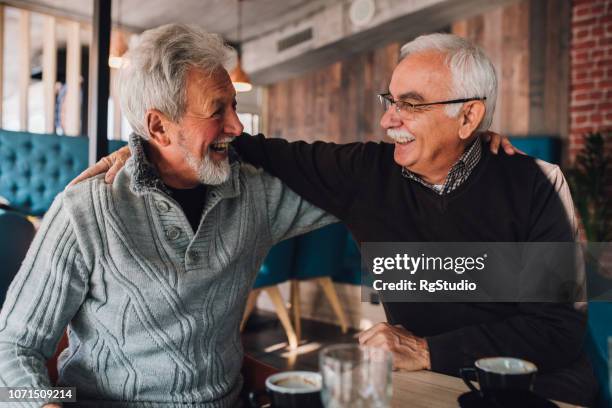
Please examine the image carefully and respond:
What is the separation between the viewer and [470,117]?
5.00 feet

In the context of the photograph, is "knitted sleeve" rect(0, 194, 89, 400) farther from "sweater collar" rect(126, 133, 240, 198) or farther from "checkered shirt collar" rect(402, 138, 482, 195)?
"checkered shirt collar" rect(402, 138, 482, 195)

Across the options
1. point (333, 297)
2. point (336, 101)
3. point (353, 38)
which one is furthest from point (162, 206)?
point (336, 101)

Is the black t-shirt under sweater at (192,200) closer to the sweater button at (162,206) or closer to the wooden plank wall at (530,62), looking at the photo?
the sweater button at (162,206)

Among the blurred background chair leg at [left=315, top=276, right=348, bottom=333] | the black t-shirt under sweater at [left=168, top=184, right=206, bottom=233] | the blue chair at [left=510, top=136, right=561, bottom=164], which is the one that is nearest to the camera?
the black t-shirt under sweater at [left=168, top=184, right=206, bottom=233]

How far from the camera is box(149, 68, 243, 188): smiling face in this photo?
1283 mm

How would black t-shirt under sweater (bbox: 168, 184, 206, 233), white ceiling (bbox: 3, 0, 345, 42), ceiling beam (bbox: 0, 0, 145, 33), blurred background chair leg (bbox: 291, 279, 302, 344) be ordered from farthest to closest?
white ceiling (bbox: 3, 0, 345, 42), ceiling beam (bbox: 0, 0, 145, 33), blurred background chair leg (bbox: 291, 279, 302, 344), black t-shirt under sweater (bbox: 168, 184, 206, 233)

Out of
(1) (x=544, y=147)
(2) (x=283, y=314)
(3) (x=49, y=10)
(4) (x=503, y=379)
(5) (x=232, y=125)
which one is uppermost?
(3) (x=49, y=10)

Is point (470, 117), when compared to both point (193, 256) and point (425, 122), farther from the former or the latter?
point (193, 256)

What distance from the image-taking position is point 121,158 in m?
1.33

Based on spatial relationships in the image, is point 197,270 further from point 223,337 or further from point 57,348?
point 57,348

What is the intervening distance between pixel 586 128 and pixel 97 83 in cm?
400

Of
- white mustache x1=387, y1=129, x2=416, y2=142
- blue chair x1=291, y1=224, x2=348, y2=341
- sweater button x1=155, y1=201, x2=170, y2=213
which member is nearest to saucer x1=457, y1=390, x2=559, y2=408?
sweater button x1=155, y1=201, x2=170, y2=213

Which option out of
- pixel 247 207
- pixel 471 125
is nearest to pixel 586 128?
pixel 471 125

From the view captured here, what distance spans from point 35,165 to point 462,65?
14.0 ft
